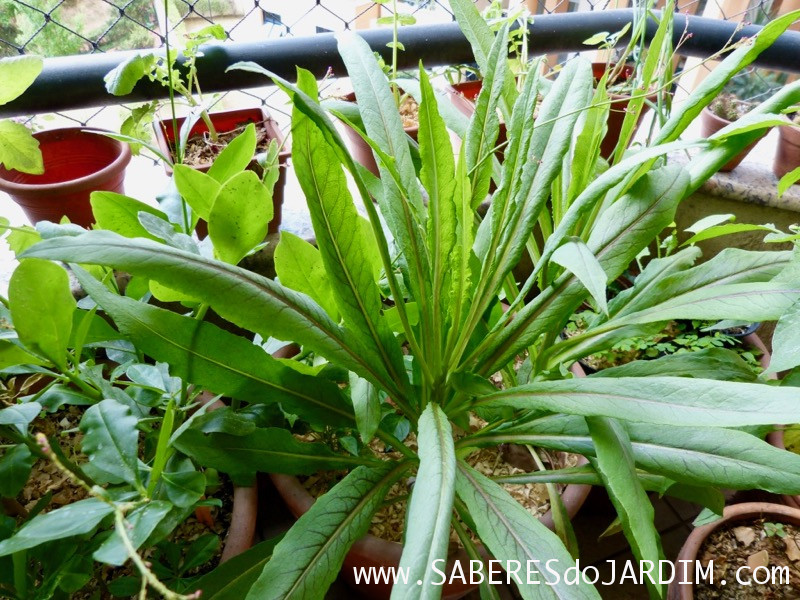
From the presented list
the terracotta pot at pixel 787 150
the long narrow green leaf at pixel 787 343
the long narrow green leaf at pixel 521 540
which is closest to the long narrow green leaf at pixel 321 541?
the long narrow green leaf at pixel 521 540

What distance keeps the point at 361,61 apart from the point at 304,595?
1.87 feet

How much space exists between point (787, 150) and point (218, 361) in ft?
4.65

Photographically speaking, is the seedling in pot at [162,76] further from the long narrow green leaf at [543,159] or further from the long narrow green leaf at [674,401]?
the long narrow green leaf at [674,401]

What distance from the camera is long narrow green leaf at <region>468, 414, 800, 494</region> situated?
1.86 feet

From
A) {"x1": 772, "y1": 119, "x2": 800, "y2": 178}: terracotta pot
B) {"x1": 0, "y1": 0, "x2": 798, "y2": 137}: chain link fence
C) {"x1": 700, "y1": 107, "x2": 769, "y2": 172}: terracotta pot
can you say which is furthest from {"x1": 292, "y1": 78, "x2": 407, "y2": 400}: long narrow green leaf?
{"x1": 772, "y1": 119, "x2": 800, "y2": 178}: terracotta pot

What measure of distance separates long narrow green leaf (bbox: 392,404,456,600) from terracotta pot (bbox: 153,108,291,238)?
60 cm

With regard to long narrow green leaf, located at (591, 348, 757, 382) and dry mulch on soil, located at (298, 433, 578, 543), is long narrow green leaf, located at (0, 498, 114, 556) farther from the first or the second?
long narrow green leaf, located at (591, 348, 757, 382)

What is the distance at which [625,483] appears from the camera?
54 cm

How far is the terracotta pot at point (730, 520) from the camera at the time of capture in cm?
81

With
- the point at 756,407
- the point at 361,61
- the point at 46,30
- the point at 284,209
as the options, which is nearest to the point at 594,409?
the point at 756,407

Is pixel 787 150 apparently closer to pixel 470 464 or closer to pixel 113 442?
pixel 470 464

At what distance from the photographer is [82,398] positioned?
614 mm

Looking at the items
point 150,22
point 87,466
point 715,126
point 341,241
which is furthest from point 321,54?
point 715,126

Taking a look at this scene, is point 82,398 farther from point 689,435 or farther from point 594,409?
point 689,435
